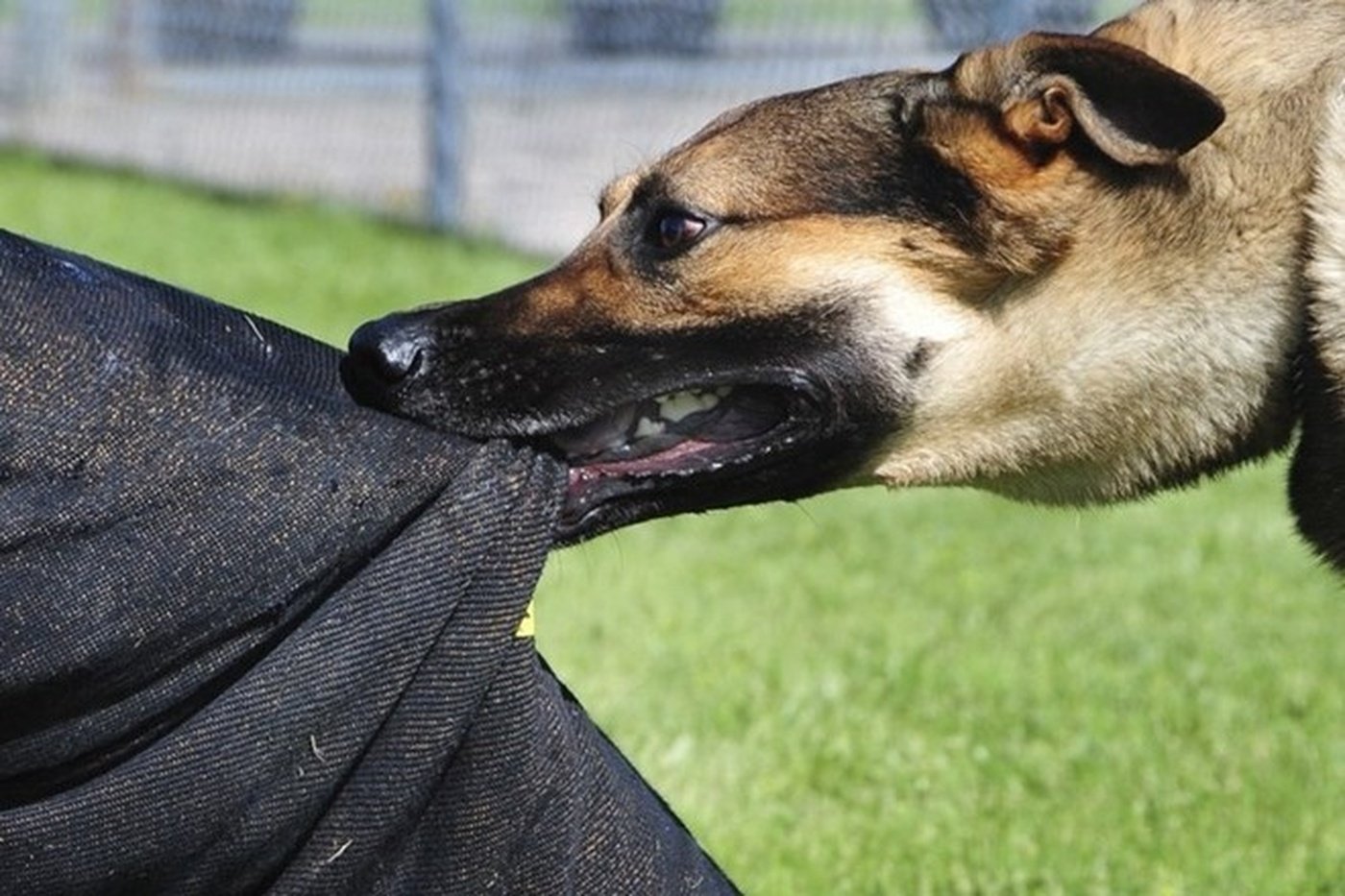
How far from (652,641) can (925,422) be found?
2.25 m

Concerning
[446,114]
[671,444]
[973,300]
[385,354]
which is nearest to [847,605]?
[973,300]

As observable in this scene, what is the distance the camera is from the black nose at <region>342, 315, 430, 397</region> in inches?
123

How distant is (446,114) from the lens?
12.0 m

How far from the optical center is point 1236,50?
11.7ft

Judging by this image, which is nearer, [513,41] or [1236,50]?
[1236,50]

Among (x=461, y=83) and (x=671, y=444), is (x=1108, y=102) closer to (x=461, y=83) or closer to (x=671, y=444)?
(x=671, y=444)

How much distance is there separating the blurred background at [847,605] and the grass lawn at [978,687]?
11 mm

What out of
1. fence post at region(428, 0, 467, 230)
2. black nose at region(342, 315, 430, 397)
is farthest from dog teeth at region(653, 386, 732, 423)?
fence post at region(428, 0, 467, 230)

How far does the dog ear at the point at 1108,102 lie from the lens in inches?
130

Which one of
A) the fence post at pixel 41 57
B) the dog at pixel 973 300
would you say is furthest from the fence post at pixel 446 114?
the dog at pixel 973 300

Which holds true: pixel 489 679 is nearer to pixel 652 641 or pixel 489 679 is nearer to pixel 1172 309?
pixel 1172 309

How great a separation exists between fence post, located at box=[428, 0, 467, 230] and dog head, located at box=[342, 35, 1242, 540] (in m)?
8.40

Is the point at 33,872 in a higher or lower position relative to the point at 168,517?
lower

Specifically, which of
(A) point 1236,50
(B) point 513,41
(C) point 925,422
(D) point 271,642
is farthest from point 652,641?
(B) point 513,41
